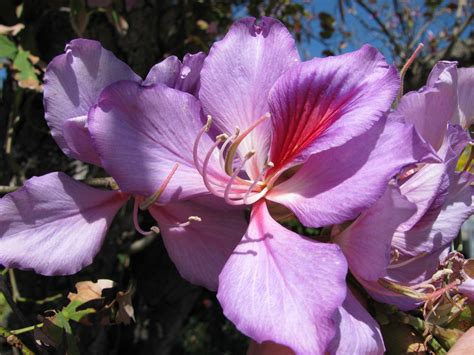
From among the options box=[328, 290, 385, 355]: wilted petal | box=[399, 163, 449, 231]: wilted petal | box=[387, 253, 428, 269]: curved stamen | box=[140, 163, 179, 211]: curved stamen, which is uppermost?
box=[399, 163, 449, 231]: wilted petal

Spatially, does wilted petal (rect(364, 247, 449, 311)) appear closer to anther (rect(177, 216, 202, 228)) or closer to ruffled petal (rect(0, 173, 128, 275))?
anther (rect(177, 216, 202, 228))

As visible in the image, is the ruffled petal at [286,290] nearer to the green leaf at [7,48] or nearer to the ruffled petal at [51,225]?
the ruffled petal at [51,225]

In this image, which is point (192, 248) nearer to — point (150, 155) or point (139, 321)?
A: point (150, 155)

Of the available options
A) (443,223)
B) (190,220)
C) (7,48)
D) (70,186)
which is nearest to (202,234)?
(190,220)

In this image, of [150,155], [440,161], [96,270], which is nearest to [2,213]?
[150,155]

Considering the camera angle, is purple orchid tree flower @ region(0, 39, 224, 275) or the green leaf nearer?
purple orchid tree flower @ region(0, 39, 224, 275)

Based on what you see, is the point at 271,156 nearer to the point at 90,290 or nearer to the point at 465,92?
the point at 465,92

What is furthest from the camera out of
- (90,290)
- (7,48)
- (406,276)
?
(7,48)

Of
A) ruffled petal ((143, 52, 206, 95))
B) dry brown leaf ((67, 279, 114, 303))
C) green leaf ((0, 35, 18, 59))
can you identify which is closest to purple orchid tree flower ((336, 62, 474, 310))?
ruffled petal ((143, 52, 206, 95))

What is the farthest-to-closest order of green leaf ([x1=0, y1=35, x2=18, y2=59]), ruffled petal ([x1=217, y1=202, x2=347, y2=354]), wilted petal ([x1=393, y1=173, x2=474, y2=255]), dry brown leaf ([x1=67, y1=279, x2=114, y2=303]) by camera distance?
green leaf ([x1=0, y1=35, x2=18, y2=59]), dry brown leaf ([x1=67, y1=279, x2=114, y2=303]), wilted petal ([x1=393, y1=173, x2=474, y2=255]), ruffled petal ([x1=217, y1=202, x2=347, y2=354])
